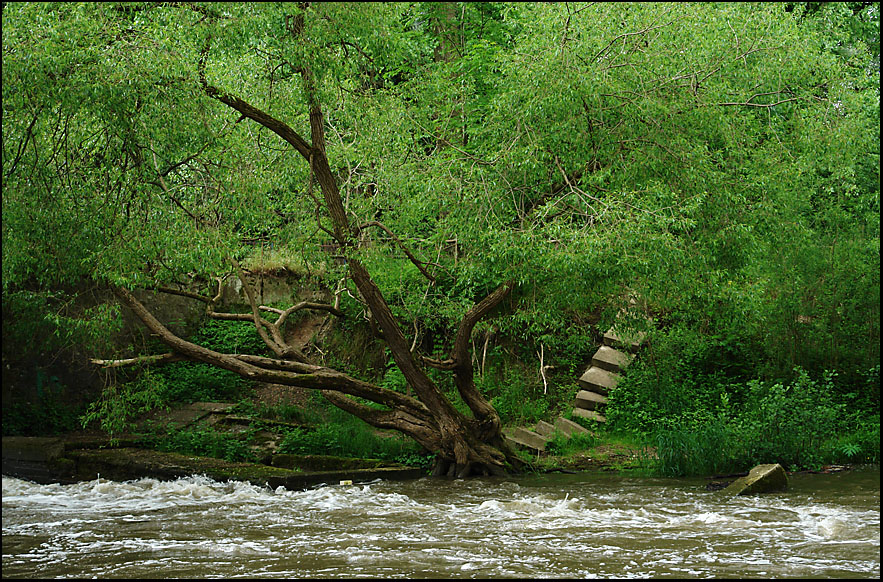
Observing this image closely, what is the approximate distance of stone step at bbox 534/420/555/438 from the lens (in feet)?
44.4

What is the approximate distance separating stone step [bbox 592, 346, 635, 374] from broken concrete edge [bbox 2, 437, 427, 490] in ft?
13.8

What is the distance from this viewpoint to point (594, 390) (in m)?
14.5

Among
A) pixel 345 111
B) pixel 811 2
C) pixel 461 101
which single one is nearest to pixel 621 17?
pixel 461 101

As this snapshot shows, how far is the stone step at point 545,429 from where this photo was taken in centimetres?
1353

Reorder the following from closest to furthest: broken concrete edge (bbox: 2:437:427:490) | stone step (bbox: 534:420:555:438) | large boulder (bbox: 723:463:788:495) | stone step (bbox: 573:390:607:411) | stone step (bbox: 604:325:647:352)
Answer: large boulder (bbox: 723:463:788:495) < broken concrete edge (bbox: 2:437:427:490) < stone step (bbox: 534:420:555:438) < stone step (bbox: 604:325:647:352) < stone step (bbox: 573:390:607:411)

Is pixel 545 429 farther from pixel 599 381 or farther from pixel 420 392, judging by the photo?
pixel 420 392

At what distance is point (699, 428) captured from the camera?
38.3 feet

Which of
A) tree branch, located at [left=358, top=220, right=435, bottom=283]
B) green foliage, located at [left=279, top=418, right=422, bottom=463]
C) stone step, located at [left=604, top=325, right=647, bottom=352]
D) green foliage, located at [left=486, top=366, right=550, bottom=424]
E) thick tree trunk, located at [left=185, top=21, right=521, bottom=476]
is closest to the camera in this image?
thick tree trunk, located at [left=185, top=21, right=521, bottom=476]

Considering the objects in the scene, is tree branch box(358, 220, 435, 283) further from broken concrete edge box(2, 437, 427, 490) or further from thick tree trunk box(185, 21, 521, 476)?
broken concrete edge box(2, 437, 427, 490)

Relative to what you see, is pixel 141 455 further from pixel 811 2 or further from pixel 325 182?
pixel 811 2

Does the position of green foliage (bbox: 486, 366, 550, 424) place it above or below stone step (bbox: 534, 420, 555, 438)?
above

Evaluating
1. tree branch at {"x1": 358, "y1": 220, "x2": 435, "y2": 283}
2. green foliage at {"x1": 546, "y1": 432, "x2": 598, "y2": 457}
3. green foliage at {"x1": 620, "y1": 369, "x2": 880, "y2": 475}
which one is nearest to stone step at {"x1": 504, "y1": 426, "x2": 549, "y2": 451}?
green foliage at {"x1": 546, "y1": 432, "x2": 598, "y2": 457}

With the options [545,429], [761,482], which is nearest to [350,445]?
[545,429]

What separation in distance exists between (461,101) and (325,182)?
2591 millimetres
